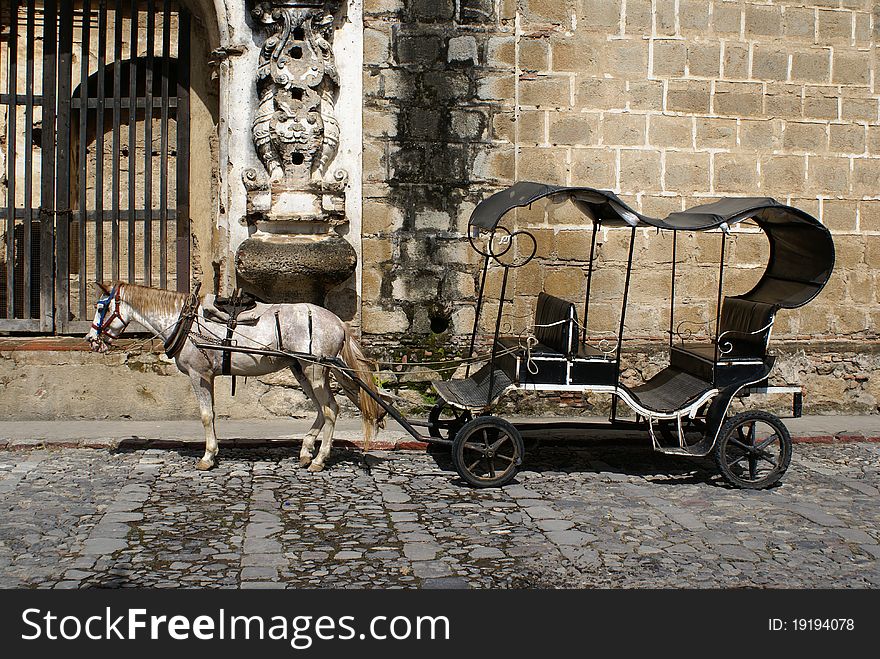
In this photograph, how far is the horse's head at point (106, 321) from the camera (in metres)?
8.25

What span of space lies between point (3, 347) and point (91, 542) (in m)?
4.44

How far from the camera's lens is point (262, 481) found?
26.5ft

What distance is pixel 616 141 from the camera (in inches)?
416

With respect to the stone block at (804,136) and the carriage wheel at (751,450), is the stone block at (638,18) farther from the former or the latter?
the carriage wheel at (751,450)

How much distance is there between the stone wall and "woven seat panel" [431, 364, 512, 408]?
1.83m

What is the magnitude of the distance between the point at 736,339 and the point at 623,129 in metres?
2.89

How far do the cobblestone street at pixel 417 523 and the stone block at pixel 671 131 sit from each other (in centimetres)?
313

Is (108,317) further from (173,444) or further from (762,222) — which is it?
(762,222)

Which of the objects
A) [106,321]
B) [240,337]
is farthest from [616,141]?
[106,321]

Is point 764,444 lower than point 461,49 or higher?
lower

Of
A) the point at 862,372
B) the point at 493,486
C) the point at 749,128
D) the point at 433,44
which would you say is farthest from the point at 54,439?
the point at 862,372

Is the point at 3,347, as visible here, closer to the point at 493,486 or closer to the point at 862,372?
the point at 493,486

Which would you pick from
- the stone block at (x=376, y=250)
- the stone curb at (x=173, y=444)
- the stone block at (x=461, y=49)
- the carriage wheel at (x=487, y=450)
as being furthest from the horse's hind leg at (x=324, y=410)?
the stone block at (x=461, y=49)

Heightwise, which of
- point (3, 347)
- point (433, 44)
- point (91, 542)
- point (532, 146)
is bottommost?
point (91, 542)
